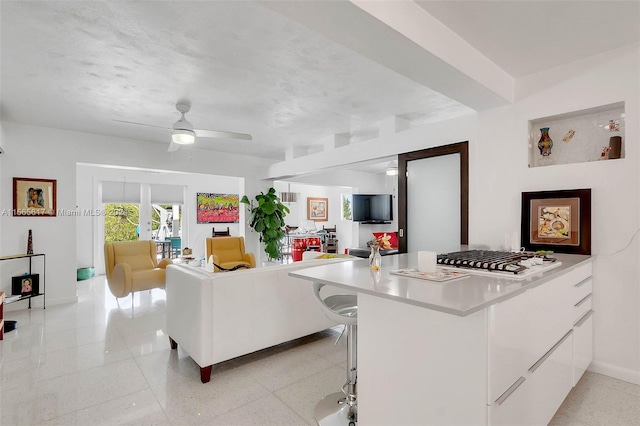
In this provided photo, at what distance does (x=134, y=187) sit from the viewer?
7688 millimetres

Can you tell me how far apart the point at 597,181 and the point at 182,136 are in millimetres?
3910

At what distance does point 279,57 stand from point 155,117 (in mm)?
2331

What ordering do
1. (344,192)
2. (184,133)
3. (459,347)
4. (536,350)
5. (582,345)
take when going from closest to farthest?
1. (459,347)
2. (536,350)
3. (582,345)
4. (184,133)
5. (344,192)

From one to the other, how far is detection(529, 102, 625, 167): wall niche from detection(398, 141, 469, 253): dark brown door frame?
2.26ft

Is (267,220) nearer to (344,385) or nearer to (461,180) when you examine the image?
(461,180)

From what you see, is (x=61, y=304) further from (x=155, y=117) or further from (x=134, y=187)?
(x=134, y=187)

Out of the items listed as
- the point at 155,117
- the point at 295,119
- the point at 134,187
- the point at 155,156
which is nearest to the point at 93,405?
the point at 155,117

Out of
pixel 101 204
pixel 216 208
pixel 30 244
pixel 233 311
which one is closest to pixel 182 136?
pixel 233 311

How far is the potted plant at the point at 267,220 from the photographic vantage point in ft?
22.5

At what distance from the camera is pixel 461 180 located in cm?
357

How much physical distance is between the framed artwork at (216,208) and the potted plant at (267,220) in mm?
2280

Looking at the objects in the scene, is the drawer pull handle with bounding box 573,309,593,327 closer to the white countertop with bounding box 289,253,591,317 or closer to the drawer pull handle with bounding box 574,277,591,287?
the drawer pull handle with bounding box 574,277,591,287

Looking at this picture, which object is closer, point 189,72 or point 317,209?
point 189,72

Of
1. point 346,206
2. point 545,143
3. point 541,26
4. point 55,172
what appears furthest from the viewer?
point 346,206
